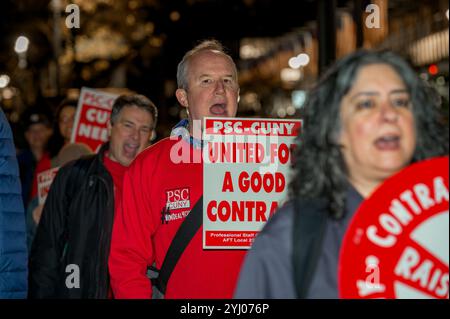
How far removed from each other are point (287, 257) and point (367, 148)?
17.1 inches

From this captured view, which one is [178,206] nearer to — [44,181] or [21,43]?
[44,181]

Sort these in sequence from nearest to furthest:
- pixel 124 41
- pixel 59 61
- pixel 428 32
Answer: pixel 124 41
pixel 59 61
pixel 428 32

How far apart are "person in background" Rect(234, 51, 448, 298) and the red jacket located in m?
1.99

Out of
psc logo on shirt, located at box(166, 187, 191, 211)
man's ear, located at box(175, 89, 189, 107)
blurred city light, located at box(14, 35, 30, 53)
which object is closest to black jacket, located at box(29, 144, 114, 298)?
man's ear, located at box(175, 89, 189, 107)

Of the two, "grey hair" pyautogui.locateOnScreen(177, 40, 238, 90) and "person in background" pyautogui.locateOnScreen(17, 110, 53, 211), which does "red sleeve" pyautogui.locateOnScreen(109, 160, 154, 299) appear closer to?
"grey hair" pyautogui.locateOnScreen(177, 40, 238, 90)

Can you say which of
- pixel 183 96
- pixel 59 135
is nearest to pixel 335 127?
pixel 183 96

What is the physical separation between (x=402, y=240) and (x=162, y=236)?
2.58 meters

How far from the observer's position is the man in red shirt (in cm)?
562

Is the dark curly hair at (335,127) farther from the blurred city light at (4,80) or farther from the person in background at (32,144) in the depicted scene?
the blurred city light at (4,80)

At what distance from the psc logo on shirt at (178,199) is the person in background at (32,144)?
19.0 feet

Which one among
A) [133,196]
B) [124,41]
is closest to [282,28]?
[124,41]

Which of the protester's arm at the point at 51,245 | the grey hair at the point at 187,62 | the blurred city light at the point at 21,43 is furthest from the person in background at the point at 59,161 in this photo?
the blurred city light at the point at 21,43

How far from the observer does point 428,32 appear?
84312 mm
